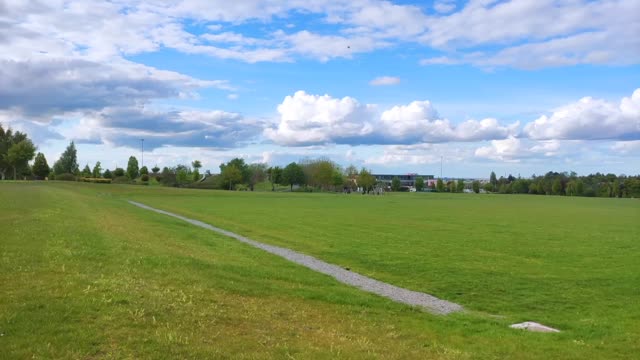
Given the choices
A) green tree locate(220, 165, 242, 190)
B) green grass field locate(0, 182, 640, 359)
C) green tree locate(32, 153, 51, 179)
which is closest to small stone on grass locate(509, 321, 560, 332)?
green grass field locate(0, 182, 640, 359)

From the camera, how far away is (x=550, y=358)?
1026 cm

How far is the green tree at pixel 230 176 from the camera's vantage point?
19175cm

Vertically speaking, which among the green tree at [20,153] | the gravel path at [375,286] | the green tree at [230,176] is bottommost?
the gravel path at [375,286]

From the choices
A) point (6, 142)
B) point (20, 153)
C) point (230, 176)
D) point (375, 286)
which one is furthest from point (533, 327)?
point (230, 176)

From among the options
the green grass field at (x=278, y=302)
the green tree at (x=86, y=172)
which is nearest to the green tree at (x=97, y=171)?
the green tree at (x=86, y=172)

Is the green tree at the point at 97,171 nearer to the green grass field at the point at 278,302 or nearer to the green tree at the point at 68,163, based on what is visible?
the green tree at the point at 68,163

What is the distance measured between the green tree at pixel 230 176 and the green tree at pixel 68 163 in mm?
48293

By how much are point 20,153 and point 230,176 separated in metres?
71.1

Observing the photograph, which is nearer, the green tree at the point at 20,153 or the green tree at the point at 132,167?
the green tree at the point at 20,153

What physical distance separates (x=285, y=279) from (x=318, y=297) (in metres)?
3.16

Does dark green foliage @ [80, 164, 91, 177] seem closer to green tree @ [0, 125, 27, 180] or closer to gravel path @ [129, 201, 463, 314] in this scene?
green tree @ [0, 125, 27, 180]

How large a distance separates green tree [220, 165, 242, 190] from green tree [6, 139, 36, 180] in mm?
66059

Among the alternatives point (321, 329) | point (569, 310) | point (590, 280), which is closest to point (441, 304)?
point (569, 310)

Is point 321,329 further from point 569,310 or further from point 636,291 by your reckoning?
point 636,291
